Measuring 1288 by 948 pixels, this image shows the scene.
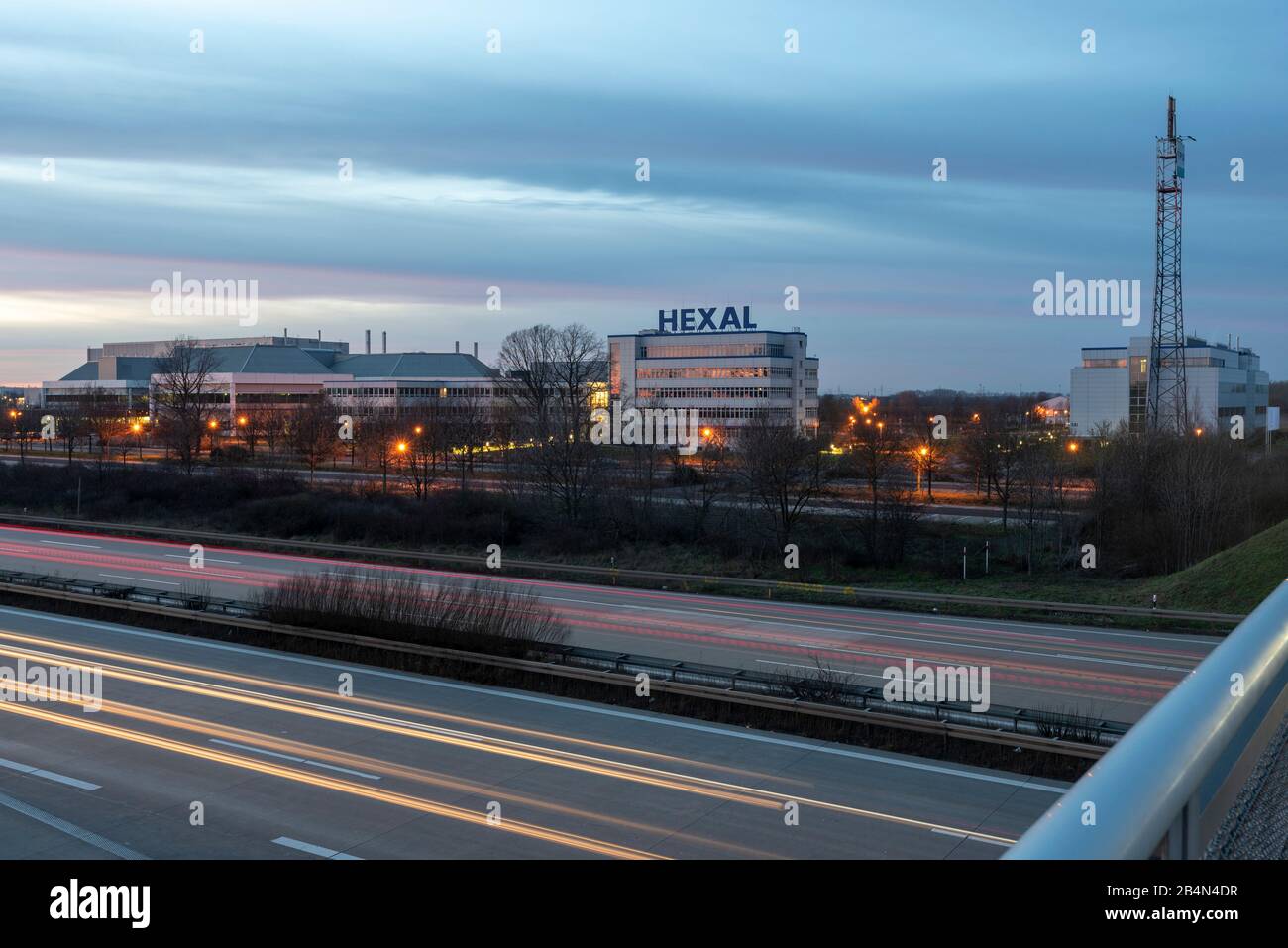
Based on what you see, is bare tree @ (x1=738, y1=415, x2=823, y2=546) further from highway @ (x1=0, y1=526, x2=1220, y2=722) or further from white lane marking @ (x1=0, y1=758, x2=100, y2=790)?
white lane marking @ (x1=0, y1=758, x2=100, y2=790)

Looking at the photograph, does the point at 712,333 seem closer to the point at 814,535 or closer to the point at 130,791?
the point at 814,535

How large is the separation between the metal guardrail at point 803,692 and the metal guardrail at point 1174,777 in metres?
12.8

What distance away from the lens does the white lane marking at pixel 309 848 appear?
1073cm

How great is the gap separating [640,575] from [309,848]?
65.4ft

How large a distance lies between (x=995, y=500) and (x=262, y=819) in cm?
4015


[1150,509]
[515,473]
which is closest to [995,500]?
[1150,509]

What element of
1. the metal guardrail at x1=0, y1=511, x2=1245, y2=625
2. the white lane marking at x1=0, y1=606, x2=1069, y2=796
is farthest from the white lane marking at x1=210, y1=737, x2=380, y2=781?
the metal guardrail at x1=0, y1=511, x2=1245, y2=625

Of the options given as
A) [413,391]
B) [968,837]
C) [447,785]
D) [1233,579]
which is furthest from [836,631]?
[413,391]

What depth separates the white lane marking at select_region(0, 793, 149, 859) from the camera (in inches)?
435

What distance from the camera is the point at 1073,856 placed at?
110 centimetres

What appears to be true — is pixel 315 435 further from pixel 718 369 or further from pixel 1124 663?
pixel 1124 663

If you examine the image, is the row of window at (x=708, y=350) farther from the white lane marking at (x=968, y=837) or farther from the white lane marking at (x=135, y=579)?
the white lane marking at (x=968, y=837)

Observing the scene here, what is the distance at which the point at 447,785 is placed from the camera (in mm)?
12938
